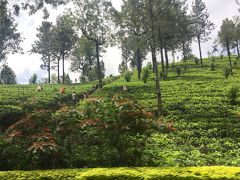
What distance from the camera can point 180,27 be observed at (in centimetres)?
6450

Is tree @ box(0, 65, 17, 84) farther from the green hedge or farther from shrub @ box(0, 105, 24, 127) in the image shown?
the green hedge

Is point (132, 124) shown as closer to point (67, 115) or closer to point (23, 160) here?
point (67, 115)

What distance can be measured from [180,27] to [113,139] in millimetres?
54973

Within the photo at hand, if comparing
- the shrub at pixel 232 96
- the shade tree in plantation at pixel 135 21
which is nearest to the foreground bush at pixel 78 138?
the shrub at pixel 232 96

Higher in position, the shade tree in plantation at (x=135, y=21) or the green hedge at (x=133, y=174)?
the shade tree in plantation at (x=135, y=21)

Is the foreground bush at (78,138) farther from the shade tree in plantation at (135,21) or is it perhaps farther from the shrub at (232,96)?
the shade tree in plantation at (135,21)

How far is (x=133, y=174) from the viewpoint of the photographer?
873 centimetres

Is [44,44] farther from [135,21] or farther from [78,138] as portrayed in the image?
[78,138]

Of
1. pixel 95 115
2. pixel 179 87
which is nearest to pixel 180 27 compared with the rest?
pixel 179 87

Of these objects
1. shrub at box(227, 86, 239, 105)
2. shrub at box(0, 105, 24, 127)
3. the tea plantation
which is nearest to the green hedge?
the tea plantation

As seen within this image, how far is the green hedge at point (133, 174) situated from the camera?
339 inches

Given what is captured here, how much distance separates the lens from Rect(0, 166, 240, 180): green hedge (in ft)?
28.2

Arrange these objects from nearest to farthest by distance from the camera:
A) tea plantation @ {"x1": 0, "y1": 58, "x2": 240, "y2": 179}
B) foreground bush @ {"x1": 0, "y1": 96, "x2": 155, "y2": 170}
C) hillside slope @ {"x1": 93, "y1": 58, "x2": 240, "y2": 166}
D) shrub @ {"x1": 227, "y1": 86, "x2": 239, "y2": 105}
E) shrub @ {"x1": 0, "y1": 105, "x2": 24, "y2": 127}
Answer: tea plantation @ {"x1": 0, "y1": 58, "x2": 240, "y2": 179}
foreground bush @ {"x1": 0, "y1": 96, "x2": 155, "y2": 170}
hillside slope @ {"x1": 93, "y1": 58, "x2": 240, "y2": 166}
shrub @ {"x1": 0, "y1": 105, "x2": 24, "y2": 127}
shrub @ {"x1": 227, "y1": 86, "x2": 239, "y2": 105}

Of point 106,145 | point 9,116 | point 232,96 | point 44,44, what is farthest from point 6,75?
point 106,145
